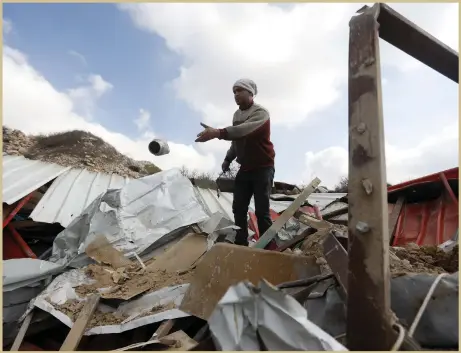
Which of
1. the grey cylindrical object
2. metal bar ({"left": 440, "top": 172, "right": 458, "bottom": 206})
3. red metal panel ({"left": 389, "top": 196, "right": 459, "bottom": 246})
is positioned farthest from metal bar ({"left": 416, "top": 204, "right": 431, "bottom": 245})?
the grey cylindrical object

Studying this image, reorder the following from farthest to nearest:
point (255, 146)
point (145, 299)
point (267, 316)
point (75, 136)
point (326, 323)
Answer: point (75, 136)
point (255, 146)
point (145, 299)
point (326, 323)
point (267, 316)

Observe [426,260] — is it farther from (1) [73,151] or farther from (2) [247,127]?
(1) [73,151]

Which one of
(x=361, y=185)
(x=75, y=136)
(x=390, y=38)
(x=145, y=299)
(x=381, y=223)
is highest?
(x=75, y=136)

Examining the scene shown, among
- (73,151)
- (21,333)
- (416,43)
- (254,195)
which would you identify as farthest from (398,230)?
(73,151)

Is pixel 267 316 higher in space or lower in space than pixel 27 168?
lower

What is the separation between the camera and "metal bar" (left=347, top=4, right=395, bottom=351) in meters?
1.24

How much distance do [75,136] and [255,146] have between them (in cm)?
744

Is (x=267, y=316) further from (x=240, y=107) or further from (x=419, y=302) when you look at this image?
(x=240, y=107)

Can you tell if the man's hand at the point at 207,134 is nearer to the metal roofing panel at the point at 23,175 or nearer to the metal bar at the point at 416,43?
the metal bar at the point at 416,43

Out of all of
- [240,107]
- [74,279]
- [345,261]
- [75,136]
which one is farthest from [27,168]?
[345,261]

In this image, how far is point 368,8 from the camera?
1447 millimetres

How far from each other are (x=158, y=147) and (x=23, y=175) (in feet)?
10.0

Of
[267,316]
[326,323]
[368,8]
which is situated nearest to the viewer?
[267,316]

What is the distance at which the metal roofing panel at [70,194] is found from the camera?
14.4 feet
